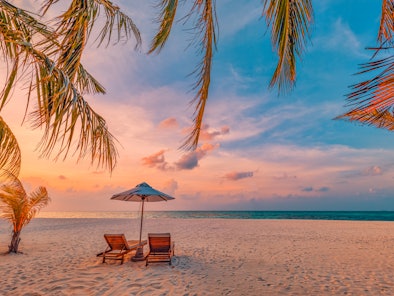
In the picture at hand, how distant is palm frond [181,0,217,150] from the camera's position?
8.44 feet

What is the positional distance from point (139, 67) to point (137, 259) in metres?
5.49

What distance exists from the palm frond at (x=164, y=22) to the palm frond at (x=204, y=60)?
254 mm

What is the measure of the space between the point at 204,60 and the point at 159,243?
18.2 feet

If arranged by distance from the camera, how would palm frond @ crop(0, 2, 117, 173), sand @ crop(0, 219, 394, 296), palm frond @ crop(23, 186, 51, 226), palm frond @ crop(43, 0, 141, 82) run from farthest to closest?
palm frond @ crop(23, 186, 51, 226), sand @ crop(0, 219, 394, 296), palm frond @ crop(43, 0, 141, 82), palm frond @ crop(0, 2, 117, 173)

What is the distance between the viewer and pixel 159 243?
6.99 metres

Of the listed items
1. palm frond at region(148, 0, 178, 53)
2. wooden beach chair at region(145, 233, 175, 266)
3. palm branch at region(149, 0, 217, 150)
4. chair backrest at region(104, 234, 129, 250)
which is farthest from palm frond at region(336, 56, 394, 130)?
chair backrest at region(104, 234, 129, 250)

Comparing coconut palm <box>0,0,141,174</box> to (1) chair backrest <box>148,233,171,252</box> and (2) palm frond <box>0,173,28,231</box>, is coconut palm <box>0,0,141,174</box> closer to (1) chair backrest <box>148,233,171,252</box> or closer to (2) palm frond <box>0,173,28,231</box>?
(1) chair backrest <box>148,233,171,252</box>

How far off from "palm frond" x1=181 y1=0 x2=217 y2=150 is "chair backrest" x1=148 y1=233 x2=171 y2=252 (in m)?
4.98

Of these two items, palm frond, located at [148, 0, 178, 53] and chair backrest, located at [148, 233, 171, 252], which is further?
chair backrest, located at [148, 233, 171, 252]

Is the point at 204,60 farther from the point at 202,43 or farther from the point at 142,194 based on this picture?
the point at 142,194

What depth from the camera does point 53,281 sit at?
17.9 ft

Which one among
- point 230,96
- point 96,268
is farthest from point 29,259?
point 230,96

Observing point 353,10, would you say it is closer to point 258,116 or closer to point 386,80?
point 386,80

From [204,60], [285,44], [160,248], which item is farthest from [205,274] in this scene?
[285,44]
